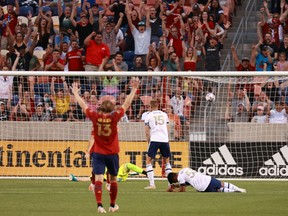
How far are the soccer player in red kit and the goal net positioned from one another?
8.25 m

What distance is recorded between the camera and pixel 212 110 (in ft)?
81.4

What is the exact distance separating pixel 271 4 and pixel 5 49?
338 inches

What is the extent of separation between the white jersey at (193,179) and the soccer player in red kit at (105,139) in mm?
3417

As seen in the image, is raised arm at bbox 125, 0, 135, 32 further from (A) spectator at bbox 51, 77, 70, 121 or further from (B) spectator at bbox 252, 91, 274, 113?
(B) spectator at bbox 252, 91, 274, 113

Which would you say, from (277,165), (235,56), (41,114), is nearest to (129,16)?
(235,56)

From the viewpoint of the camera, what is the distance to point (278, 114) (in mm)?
24375

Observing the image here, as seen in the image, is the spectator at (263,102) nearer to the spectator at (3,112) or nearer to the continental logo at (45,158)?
the continental logo at (45,158)

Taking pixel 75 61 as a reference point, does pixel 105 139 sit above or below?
below

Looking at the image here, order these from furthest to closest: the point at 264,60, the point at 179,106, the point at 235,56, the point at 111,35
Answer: the point at 111,35 → the point at 235,56 → the point at 264,60 → the point at 179,106

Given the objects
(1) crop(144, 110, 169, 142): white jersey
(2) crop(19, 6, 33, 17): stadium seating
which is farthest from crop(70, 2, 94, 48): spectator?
(1) crop(144, 110, 169, 142): white jersey

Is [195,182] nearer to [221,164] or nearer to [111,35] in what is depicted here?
[221,164]

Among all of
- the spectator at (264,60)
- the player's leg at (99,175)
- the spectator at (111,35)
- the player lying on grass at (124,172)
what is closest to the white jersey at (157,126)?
the player lying on grass at (124,172)

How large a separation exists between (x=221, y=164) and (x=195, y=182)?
5.17 m

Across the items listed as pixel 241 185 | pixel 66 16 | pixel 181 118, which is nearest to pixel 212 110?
pixel 181 118
